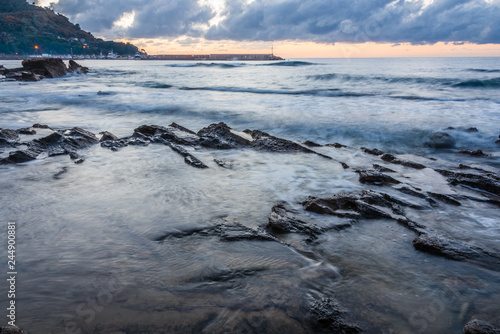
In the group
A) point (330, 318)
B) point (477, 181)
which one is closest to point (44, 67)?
point (477, 181)

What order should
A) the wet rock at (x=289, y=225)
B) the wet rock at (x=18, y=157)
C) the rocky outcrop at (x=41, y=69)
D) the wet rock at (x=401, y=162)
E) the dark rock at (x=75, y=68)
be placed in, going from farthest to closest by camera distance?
the dark rock at (x=75, y=68) → the rocky outcrop at (x=41, y=69) → the wet rock at (x=401, y=162) → the wet rock at (x=18, y=157) → the wet rock at (x=289, y=225)

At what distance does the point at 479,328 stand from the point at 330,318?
883 mm

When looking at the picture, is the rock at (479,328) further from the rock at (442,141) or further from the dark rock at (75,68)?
the dark rock at (75,68)

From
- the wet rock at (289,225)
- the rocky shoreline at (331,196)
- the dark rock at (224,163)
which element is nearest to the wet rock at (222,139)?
the rocky shoreline at (331,196)

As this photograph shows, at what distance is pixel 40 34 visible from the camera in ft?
436

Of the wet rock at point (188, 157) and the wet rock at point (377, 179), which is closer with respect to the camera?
the wet rock at point (377, 179)

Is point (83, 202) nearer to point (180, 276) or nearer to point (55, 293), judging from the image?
point (55, 293)

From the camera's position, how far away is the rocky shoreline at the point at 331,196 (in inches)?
100

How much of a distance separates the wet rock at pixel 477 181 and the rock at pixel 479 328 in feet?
10.1

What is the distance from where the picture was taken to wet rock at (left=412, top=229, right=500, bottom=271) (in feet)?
8.30

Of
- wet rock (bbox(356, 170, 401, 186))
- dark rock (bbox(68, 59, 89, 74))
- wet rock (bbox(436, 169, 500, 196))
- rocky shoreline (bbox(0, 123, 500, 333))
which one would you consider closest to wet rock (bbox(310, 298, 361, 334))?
rocky shoreline (bbox(0, 123, 500, 333))

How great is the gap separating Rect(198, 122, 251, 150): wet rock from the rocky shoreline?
2 centimetres

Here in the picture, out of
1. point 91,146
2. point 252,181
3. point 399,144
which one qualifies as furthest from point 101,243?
point 399,144

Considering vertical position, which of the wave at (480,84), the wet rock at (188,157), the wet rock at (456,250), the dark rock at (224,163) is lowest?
the wet rock at (456,250)
